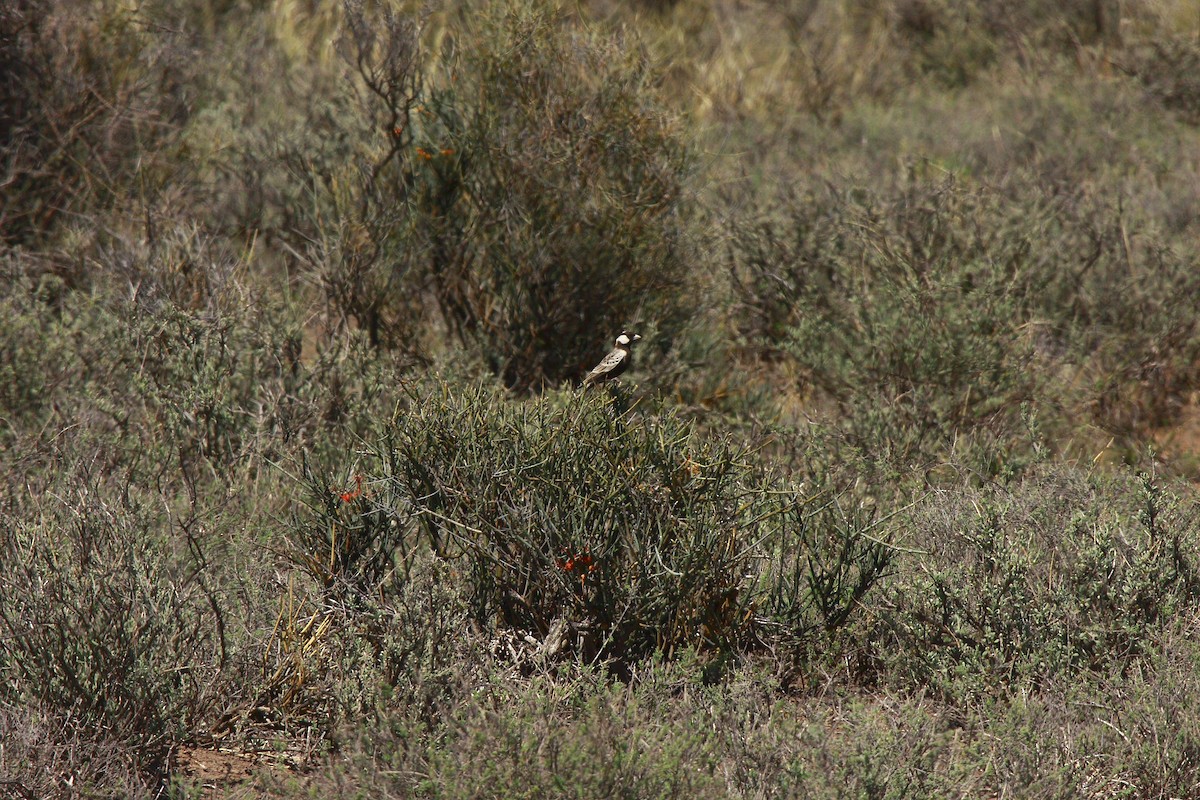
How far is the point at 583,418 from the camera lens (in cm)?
376

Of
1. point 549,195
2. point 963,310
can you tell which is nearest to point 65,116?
point 549,195

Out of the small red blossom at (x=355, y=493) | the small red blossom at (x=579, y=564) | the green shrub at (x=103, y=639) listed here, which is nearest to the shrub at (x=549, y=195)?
the small red blossom at (x=355, y=493)

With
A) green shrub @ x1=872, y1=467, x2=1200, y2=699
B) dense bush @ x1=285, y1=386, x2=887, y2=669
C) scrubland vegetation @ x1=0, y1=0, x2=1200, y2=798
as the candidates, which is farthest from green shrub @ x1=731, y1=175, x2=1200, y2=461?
dense bush @ x1=285, y1=386, x2=887, y2=669

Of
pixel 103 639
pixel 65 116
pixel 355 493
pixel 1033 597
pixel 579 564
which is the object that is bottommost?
pixel 65 116

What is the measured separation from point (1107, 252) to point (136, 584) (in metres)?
5.37

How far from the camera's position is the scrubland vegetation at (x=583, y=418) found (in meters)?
3.33

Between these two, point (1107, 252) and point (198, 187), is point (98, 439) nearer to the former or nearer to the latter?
point (198, 187)

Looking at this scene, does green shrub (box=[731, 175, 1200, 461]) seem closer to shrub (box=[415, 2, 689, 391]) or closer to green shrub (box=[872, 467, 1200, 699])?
A: shrub (box=[415, 2, 689, 391])

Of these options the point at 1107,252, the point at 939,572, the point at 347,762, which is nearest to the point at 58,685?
the point at 347,762

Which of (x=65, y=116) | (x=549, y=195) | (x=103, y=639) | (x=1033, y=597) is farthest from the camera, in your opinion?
(x=65, y=116)

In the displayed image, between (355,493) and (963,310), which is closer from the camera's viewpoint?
(355,493)

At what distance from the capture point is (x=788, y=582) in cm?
399

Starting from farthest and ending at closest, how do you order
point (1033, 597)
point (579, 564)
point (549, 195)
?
1. point (549, 195)
2. point (1033, 597)
3. point (579, 564)

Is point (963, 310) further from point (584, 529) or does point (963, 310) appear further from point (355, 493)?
point (355, 493)
